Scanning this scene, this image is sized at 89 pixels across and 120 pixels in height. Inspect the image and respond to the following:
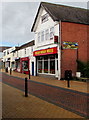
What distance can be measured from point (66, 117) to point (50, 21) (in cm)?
1634

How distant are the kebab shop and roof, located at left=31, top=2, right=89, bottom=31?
3928mm


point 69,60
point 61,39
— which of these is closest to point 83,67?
point 69,60

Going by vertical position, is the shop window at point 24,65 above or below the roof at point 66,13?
below

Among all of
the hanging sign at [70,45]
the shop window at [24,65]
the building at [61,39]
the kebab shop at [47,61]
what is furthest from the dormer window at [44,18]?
the shop window at [24,65]

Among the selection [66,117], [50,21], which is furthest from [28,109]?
[50,21]

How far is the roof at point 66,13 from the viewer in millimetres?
18469

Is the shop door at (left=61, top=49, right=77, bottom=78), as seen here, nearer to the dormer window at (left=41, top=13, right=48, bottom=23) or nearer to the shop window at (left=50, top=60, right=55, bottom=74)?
the shop window at (left=50, top=60, right=55, bottom=74)

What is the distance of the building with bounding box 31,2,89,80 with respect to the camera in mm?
17531

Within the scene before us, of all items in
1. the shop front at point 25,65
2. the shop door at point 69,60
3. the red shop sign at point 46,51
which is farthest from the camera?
the shop front at point 25,65

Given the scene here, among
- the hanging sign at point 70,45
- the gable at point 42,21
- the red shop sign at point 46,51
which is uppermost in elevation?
the gable at point 42,21

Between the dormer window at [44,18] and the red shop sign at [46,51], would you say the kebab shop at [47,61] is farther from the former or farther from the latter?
the dormer window at [44,18]

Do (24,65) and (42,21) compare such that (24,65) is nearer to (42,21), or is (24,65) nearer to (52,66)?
(42,21)

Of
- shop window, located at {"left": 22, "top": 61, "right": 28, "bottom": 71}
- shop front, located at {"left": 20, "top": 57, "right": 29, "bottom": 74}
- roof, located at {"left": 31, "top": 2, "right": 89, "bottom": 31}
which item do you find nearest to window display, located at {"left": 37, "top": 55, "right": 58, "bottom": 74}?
roof, located at {"left": 31, "top": 2, "right": 89, "bottom": 31}

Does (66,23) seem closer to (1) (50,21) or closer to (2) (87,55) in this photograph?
(1) (50,21)
